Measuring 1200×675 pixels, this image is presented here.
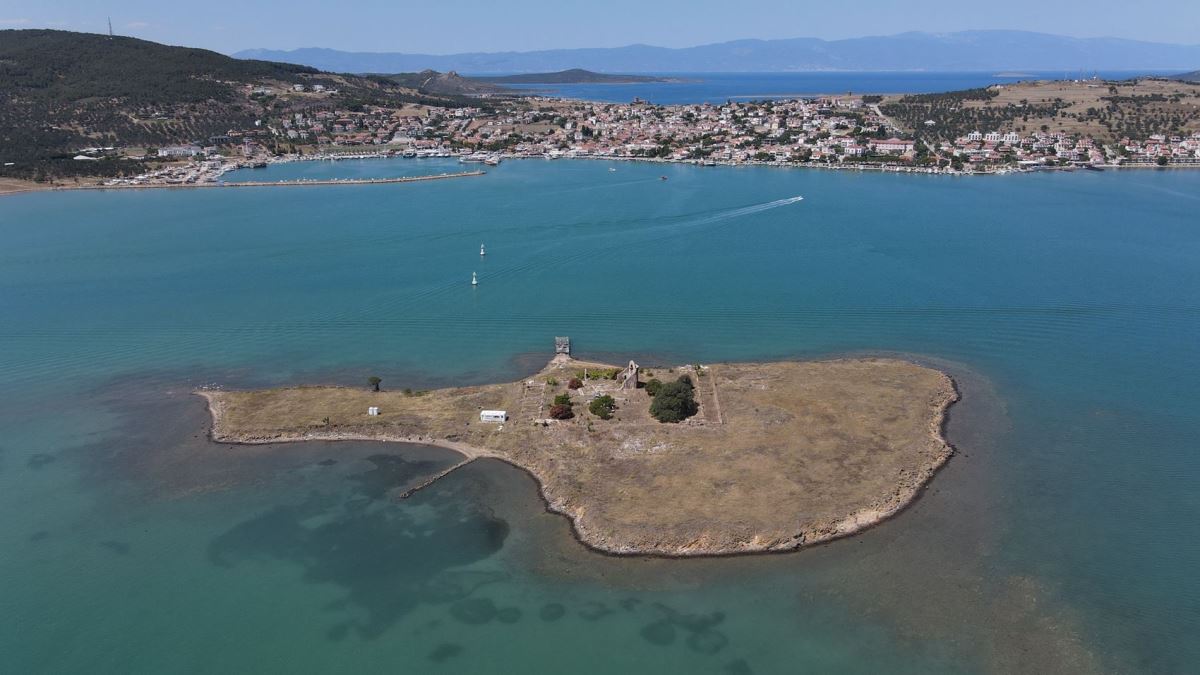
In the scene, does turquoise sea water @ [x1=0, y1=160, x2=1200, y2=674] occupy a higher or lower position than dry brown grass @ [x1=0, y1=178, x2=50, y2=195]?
lower

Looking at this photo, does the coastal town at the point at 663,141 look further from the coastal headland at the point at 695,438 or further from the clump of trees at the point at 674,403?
the clump of trees at the point at 674,403

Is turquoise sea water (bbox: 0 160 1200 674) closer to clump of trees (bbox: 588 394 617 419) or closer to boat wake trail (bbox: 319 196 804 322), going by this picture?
boat wake trail (bbox: 319 196 804 322)

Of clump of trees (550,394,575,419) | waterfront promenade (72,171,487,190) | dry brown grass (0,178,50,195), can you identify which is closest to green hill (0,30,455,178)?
dry brown grass (0,178,50,195)

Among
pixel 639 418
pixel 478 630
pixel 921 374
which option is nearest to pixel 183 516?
pixel 478 630

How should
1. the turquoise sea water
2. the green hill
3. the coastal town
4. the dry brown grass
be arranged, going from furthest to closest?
1. the coastal town
2. the green hill
3. the dry brown grass
4. the turquoise sea water

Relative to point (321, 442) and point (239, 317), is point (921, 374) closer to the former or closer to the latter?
point (321, 442)

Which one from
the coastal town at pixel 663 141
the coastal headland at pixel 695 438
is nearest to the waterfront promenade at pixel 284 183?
the coastal town at pixel 663 141
